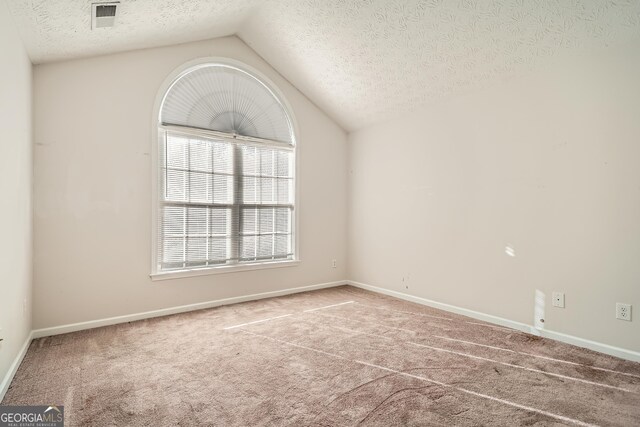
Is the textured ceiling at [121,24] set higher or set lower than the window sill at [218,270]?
higher

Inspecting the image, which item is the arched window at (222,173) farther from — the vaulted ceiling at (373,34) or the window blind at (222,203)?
the vaulted ceiling at (373,34)

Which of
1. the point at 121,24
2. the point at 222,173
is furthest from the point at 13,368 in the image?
the point at 121,24

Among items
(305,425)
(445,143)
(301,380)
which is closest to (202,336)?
(301,380)

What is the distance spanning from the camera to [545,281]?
2.89 m

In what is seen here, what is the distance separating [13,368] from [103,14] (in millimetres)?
2487

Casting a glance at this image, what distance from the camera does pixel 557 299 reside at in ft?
9.24

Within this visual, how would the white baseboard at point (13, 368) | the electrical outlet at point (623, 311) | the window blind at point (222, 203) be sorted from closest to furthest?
the white baseboard at point (13, 368), the electrical outlet at point (623, 311), the window blind at point (222, 203)

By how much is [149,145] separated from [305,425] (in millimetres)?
2968

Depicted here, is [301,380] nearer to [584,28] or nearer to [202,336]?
[202,336]

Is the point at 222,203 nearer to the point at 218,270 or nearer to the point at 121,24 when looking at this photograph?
the point at 218,270

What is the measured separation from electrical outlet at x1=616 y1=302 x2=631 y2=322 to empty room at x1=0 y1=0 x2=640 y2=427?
0.01 metres

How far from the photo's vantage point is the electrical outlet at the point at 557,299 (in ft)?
9.16

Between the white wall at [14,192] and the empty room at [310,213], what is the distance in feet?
0.11

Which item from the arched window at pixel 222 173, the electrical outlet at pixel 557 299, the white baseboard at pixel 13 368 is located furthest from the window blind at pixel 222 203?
the electrical outlet at pixel 557 299
